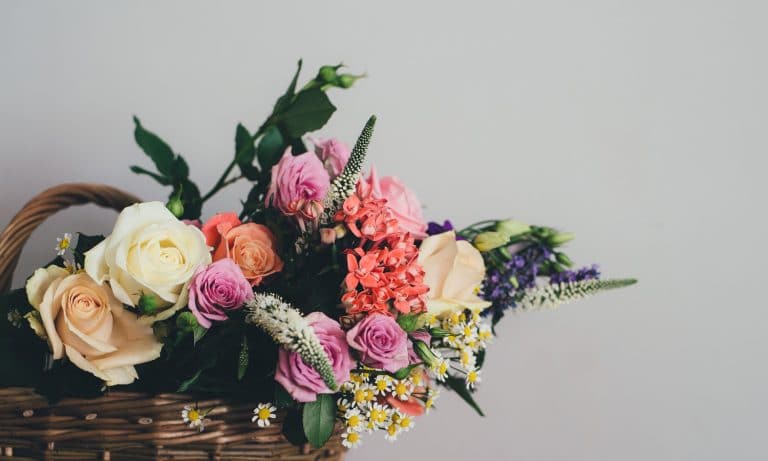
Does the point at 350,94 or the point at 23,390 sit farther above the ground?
the point at 350,94

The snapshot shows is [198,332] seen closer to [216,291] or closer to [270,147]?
[216,291]

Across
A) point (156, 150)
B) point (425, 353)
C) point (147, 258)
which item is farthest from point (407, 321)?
point (156, 150)

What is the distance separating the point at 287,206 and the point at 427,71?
0.51 meters

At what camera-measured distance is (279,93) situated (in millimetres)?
1169

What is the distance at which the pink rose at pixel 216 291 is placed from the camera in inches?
27.5

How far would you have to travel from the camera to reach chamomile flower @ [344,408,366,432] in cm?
72

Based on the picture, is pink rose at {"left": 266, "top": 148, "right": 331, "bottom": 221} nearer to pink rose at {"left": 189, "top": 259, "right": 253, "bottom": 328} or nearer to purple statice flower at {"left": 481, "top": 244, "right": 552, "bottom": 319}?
Result: pink rose at {"left": 189, "top": 259, "right": 253, "bottom": 328}

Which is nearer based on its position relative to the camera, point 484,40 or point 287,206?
point 287,206

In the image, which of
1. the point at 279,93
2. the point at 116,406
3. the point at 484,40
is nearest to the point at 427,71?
the point at 484,40

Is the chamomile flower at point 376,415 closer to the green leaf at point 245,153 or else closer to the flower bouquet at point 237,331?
the flower bouquet at point 237,331

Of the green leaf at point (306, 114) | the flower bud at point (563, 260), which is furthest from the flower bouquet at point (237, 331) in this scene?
the flower bud at point (563, 260)

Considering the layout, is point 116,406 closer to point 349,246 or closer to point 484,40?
point 349,246

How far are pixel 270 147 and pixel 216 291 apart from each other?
0.29 metres

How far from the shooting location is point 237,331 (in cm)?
73
